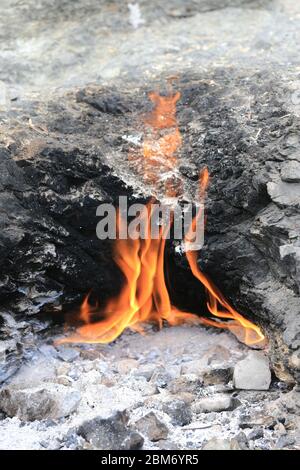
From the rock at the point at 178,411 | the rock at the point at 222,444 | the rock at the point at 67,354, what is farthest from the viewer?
the rock at the point at 67,354

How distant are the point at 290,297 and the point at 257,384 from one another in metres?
0.61

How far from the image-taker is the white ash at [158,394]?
10.7ft

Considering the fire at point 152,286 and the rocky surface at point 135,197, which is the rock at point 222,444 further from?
the fire at point 152,286

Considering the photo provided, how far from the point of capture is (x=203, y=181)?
4.34 metres

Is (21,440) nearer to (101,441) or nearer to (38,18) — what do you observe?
(101,441)

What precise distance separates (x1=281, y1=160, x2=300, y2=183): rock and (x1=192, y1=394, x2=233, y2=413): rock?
1.53 meters

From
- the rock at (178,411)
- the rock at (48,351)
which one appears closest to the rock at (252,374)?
the rock at (178,411)

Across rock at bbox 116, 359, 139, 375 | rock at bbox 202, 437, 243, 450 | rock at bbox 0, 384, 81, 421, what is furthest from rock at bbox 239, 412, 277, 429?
rock at bbox 0, 384, 81, 421

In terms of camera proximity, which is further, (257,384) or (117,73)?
(117,73)

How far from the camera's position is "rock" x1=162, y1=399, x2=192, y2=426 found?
11.2 ft

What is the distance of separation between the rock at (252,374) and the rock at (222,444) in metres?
0.57

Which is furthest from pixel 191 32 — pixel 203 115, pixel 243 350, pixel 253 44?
pixel 243 350

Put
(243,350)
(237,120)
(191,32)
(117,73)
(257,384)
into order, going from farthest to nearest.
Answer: (191,32)
(117,73)
(237,120)
(243,350)
(257,384)

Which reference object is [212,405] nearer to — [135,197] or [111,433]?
[111,433]
